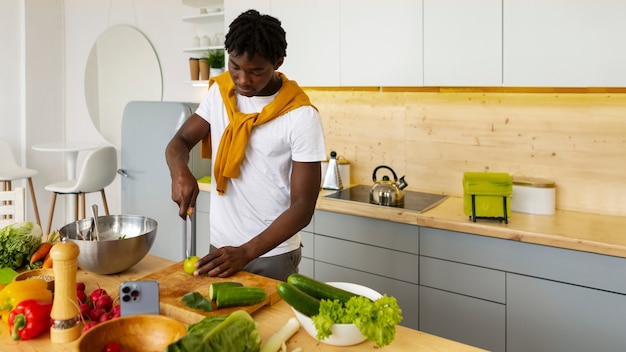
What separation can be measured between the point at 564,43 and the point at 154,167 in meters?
2.59

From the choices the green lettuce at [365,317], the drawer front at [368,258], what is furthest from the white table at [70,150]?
the green lettuce at [365,317]

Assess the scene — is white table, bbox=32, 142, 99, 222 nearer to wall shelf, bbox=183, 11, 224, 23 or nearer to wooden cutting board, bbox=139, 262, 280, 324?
wall shelf, bbox=183, 11, 224, 23

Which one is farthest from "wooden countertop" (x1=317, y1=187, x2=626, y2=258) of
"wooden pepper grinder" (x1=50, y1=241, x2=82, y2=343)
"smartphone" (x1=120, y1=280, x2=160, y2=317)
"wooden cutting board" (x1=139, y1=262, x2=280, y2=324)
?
"wooden pepper grinder" (x1=50, y1=241, x2=82, y2=343)

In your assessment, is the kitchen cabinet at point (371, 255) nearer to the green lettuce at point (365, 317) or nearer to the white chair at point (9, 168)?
the green lettuce at point (365, 317)

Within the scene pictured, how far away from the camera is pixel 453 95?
2.90 metres

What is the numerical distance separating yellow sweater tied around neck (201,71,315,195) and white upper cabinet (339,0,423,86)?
112 centimetres

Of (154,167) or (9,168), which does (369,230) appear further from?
(9,168)

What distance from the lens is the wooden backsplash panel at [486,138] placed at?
2.50 meters

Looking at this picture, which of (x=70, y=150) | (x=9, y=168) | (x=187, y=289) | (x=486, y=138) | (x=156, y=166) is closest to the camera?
(x=187, y=289)

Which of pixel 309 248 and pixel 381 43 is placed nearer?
pixel 381 43

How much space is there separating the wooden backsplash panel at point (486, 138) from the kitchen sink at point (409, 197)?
12 centimetres

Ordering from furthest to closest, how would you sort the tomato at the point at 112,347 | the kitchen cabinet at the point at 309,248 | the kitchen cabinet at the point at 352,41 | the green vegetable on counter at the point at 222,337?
the kitchen cabinet at the point at 309,248, the kitchen cabinet at the point at 352,41, the tomato at the point at 112,347, the green vegetable on counter at the point at 222,337

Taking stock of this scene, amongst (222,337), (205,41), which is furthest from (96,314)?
(205,41)

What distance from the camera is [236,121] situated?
1.68 m
